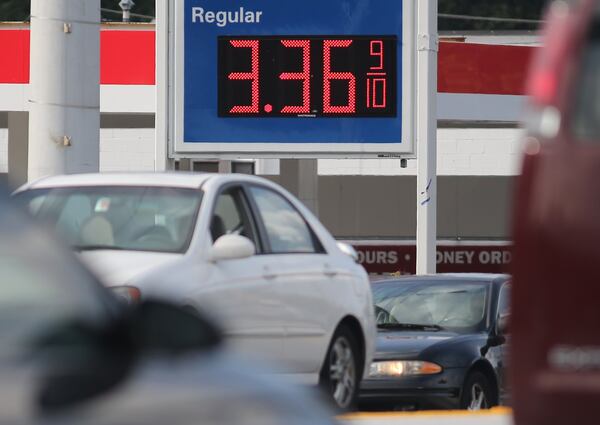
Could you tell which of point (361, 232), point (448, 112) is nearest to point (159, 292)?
point (448, 112)

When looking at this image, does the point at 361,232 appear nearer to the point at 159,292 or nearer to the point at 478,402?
the point at 478,402

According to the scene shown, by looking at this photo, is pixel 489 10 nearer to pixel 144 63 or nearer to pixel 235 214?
pixel 144 63

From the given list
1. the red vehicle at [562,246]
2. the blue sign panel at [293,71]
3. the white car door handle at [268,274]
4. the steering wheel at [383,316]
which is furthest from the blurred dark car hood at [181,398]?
the blue sign panel at [293,71]

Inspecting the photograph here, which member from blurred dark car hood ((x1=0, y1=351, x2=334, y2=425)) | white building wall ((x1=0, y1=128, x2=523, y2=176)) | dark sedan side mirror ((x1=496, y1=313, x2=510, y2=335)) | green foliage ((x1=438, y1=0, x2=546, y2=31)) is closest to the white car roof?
dark sedan side mirror ((x1=496, y1=313, x2=510, y2=335))

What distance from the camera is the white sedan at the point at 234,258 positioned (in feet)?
28.7

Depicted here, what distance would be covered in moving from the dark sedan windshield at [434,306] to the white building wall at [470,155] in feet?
89.5

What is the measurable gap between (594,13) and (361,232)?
35621 millimetres

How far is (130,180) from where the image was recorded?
955 centimetres

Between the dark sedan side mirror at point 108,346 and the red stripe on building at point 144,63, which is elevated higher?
the red stripe on building at point 144,63

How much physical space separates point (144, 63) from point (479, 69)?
6.17 meters

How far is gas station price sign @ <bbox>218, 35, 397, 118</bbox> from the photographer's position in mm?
20000

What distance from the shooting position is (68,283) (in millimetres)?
3152

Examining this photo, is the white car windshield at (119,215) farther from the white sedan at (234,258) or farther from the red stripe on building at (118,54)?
the red stripe on building at (118,54)

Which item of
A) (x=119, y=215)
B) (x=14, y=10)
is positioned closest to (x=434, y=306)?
(x=119, y=215)
